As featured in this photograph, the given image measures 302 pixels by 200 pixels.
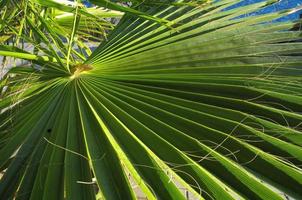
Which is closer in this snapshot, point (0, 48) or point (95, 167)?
point (95, 167)

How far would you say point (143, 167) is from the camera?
104cm

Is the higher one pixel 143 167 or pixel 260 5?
pixel 260 5

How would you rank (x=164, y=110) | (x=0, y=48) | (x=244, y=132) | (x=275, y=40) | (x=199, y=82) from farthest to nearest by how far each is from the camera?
(x=0, y=48)
(x=275, y=40)
(x=199, y=82)
(x=164, y=110)
(x=244, y=132)

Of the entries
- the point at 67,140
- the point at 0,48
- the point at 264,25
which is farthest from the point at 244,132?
the point at 0,48

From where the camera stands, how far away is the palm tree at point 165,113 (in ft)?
3.35

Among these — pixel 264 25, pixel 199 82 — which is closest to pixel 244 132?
pixel 199 82

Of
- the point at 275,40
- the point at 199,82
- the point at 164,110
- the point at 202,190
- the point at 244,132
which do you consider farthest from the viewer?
the point at 275,40

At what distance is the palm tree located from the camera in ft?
3.35

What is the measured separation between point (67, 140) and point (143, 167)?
0.27 m

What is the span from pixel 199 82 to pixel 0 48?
0.78 metres

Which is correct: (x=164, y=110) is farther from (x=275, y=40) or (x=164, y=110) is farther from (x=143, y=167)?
(x=275, y=40)

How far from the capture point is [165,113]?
127 cm

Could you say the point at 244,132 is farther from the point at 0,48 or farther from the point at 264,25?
the point at 0,48

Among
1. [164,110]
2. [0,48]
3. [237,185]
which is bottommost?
[237,185]
